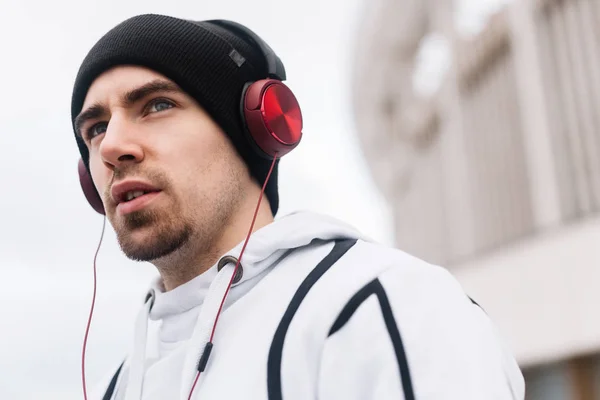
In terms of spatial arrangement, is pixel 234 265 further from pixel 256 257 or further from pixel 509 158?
pixel 509 158

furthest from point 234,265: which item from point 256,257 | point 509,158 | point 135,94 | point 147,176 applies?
point 509,158

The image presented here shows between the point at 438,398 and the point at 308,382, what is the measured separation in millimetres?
156

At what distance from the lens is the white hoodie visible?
67 cm

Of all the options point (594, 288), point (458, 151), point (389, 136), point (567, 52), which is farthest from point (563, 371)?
point (389, 136)

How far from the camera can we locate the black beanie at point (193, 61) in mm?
1001

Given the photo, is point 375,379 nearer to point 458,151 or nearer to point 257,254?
point 257,254

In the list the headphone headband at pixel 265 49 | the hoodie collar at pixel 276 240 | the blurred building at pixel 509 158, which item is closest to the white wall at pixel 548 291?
the blurred building at pixel 509 158

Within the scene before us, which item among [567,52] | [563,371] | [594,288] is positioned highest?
[567,52]

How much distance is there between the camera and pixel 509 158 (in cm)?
1595

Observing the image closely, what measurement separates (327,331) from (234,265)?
22 cm

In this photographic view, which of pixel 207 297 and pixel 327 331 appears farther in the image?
pixel 207 297

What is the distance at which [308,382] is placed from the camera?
73 cm

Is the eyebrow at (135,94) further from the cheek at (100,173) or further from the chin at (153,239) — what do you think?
the chin at (153,239)

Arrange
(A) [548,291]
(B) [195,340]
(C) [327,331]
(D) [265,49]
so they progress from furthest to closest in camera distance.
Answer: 1. (A) [548,291]
2. (D) [265,49]
3. (B) [195,340]
4. (C) [327,331]
